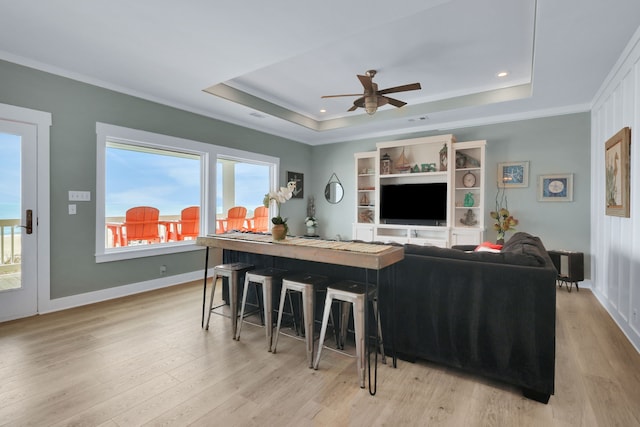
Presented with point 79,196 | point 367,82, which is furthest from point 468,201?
point 79,196

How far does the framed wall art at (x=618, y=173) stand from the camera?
9.09ft

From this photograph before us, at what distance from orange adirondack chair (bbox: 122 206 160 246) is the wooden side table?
552 cm

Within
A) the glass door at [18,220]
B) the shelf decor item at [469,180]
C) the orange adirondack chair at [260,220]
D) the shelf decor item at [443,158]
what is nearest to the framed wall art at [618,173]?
the shelf decor item at [469,180]

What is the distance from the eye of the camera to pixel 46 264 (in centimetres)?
331

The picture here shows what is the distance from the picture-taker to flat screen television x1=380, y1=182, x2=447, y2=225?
5.32 m

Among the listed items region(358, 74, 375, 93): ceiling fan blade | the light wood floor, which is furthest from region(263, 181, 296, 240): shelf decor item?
region(358, 74, 375, 93): ceiling fan blade

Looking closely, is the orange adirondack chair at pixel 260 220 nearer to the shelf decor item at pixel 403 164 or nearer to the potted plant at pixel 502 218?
the shelf decor item at pixel 403 164

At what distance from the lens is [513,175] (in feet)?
16.1

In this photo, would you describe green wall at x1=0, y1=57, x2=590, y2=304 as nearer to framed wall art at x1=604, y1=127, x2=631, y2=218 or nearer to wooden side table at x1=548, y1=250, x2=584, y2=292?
wooden side table at x1=548, y1=250, x2=584, y2=292

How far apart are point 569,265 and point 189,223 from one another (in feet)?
18.0

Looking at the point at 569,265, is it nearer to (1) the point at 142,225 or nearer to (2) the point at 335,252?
(2) the point at 335,252

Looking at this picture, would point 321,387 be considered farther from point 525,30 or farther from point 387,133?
point 387,133

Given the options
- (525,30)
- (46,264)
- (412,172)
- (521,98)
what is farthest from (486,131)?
(46,264)

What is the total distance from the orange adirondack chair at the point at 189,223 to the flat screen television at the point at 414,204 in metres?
3.24
